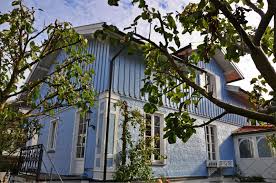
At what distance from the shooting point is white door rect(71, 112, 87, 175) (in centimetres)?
944

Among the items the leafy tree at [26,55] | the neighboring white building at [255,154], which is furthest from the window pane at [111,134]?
the neighboring white building at [255,154]

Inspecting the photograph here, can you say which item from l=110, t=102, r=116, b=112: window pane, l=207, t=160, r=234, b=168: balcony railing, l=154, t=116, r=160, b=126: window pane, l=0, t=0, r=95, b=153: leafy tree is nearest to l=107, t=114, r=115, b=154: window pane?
l=110, t=102, r=116, b=112: window pane

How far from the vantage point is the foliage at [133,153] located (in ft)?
26.3

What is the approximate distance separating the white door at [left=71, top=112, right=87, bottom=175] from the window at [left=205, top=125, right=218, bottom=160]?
253 inches

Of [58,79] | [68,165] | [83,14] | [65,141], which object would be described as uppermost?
[83,14]

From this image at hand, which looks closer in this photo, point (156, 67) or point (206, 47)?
point (206, 47)

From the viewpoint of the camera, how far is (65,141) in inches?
Answer: 408

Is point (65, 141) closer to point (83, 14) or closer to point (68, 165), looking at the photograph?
point (68, 165)

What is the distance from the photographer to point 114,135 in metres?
8.55

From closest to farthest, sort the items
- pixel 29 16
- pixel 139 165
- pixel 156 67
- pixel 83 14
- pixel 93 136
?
pixel 156 67
pixel 29 16
pixel 83 14
pixel 139 165
pixel 93 136

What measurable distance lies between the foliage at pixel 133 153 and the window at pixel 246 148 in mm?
7235

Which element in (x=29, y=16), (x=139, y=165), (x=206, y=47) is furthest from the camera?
(x=139, y=165)

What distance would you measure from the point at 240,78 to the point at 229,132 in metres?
3.56

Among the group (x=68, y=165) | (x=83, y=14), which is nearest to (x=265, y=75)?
(x=83, y=14)
